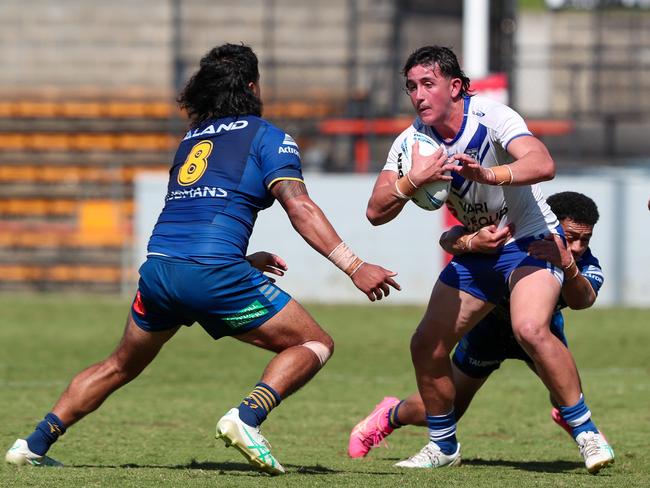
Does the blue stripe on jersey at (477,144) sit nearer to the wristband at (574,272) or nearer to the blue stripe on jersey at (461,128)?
the blue stripe on jersey at (461,128)

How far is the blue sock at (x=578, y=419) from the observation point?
5941 millimetres

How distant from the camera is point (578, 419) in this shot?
19.5ft

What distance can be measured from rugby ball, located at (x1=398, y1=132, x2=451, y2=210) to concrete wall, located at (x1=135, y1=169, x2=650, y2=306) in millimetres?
10040

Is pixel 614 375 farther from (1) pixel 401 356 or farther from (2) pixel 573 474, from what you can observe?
(2) pixel 573 474

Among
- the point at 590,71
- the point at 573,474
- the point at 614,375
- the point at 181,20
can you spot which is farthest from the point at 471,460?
the point at 181,20

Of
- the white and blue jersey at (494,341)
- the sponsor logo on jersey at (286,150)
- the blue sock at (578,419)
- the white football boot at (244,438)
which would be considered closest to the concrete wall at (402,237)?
the white and blue jersey at (494,341)

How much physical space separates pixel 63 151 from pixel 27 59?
1951 mm

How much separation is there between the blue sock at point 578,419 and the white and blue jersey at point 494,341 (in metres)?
0.69

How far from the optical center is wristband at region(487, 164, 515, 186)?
5.62 meters

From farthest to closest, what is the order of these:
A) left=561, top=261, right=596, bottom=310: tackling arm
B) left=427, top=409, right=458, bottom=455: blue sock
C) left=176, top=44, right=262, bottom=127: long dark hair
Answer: left=427, top=409, right=458, bottom=455: blue sock
left=561, top=261, right=596, bottom=310: tackling arm
left=176, top=44, right=262, bottom=127: long dark hair

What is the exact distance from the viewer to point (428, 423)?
21.4 ft

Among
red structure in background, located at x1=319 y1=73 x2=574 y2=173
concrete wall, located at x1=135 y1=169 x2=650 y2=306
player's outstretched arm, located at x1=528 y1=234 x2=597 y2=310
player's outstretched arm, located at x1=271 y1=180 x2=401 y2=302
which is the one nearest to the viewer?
player's outstretched arm, located at x1=271 y1=180 x2=401 y2=302

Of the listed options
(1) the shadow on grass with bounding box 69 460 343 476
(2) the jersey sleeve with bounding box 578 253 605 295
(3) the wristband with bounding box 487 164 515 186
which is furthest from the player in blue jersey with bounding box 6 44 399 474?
(2) the jersey sleeve with bounding box 578 253 605 295

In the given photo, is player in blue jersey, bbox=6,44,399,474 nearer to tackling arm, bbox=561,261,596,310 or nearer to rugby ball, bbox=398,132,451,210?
rugby ball, bbox=398,132,451,210
